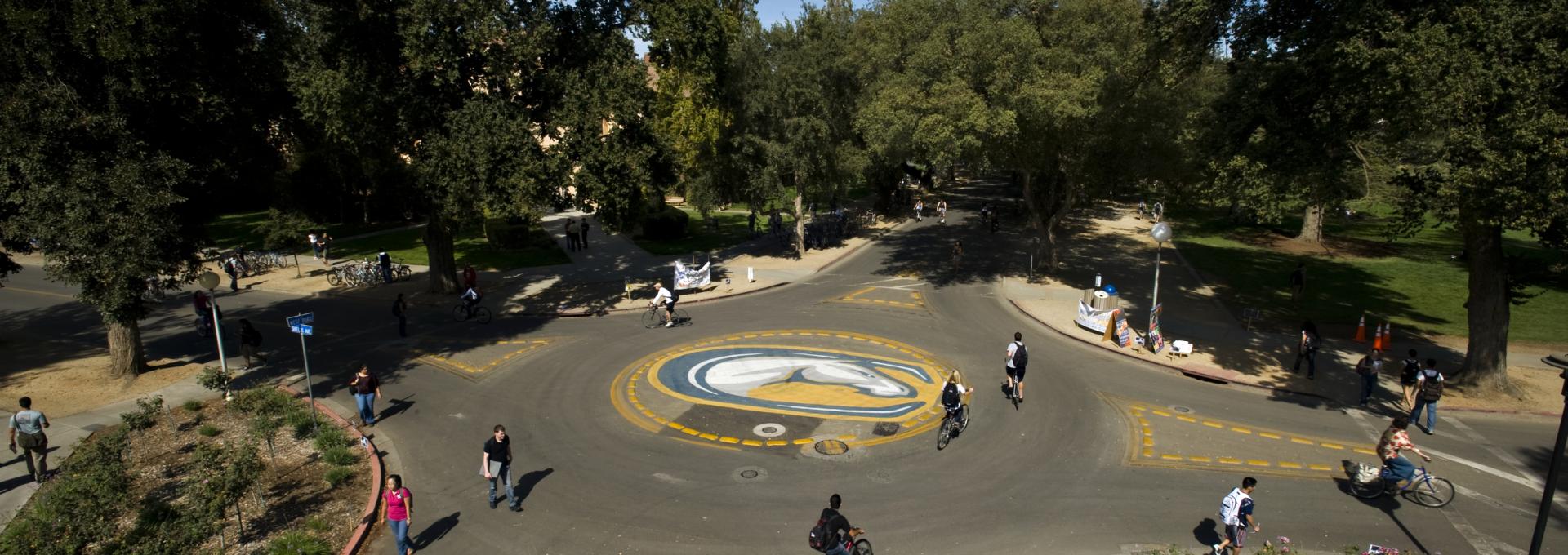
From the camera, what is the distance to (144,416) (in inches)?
578

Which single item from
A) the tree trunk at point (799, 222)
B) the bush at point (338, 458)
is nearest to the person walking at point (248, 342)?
the bush at point (338, 458)

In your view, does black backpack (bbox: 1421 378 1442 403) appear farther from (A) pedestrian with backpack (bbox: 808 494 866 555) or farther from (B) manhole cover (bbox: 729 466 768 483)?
(B) manhole cover (bbox: 729 466 768 483)

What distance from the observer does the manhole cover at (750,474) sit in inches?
525

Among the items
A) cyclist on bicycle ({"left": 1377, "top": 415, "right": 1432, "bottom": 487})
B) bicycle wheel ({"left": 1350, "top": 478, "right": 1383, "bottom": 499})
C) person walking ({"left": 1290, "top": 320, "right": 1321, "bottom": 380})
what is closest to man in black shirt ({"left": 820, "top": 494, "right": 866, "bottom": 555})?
bicycle wheel ({"left": 1350, "top": 478, "right": 1383, "bottom": 499})

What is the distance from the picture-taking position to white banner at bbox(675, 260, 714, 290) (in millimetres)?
28234

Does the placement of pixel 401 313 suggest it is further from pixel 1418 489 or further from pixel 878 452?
pixel 1418 489

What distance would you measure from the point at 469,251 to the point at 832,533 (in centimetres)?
3473

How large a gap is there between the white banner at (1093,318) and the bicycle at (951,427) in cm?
922

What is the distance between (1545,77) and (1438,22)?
6.72 ft

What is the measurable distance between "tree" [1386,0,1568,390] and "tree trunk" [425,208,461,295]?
91.2ft

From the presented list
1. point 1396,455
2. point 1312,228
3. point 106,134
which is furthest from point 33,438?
point 1312,228

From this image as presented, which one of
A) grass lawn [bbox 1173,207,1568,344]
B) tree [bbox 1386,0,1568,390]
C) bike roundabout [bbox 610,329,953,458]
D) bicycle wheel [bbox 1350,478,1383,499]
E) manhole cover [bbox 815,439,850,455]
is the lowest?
bicycle wheel [bbox 1350,478,1383,499]

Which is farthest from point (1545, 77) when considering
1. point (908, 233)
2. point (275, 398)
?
point (908, 233)

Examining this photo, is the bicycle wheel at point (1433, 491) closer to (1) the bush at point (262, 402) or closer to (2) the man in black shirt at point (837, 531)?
(2) the man in black shirt at point (837, 531)
